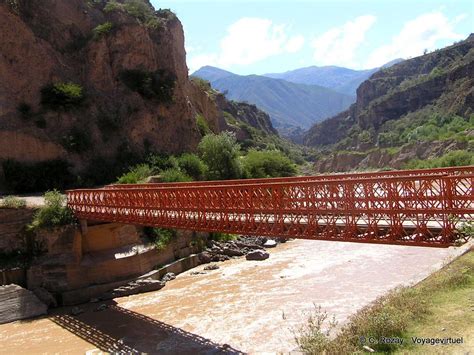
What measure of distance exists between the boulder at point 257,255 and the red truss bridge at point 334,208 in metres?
10.4

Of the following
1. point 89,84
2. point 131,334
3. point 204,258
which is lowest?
point 131,334

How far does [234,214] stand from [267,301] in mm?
5467

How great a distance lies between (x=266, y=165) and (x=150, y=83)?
47.6 ft

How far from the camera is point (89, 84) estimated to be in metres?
42.7

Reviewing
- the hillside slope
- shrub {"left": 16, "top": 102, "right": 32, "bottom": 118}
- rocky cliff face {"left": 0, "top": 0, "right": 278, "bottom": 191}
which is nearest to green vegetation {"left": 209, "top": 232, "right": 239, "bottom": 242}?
rocky cliff face {"left": 0, "top": 0, "right": 278, "bottom": 191}

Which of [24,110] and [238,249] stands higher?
[24,110]

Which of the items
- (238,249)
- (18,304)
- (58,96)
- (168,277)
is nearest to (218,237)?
(238,249)

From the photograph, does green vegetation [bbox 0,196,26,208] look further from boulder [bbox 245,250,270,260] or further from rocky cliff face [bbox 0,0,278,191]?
boulder [bbox 245,250,270,260]

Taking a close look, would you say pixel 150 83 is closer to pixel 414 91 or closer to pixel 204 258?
pixel 204 258

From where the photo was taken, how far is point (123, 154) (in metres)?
41.2

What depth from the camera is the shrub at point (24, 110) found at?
3732 centimetres

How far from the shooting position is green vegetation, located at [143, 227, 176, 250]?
89.0 ft

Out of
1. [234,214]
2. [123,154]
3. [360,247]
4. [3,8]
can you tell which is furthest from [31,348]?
[3,8]

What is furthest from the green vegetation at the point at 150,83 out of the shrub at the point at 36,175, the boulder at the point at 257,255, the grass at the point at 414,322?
the grass at the point at 414,322
